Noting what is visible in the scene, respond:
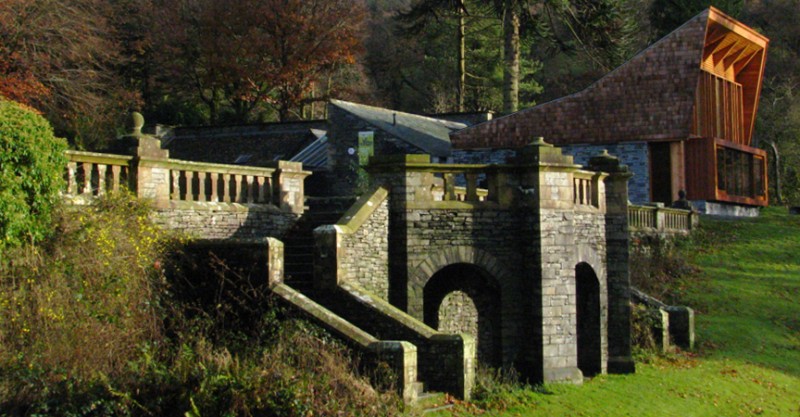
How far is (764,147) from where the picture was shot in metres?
56.8

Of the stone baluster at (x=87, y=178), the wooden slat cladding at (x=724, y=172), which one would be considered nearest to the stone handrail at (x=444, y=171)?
the stone baluster at (x=87, y=178)

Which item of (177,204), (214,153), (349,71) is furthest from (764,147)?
(177,204)

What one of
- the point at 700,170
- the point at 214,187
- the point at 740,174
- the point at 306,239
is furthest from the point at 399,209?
the point at 740,174

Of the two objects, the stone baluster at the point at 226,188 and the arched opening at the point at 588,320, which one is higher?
the stone baluster at the point at 226,188

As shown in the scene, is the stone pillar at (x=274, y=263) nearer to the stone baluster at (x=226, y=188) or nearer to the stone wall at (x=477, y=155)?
the stone baluster at (x=226, y=188)

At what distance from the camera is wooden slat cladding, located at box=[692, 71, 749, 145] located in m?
39.2

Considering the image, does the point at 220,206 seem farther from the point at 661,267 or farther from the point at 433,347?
the point at 661,267

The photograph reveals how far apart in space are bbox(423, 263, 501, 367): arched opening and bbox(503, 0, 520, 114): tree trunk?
19.8m

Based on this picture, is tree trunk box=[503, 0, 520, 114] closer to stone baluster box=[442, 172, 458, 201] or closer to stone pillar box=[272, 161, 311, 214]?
stone pillar box=[272, 161, 311, 214]

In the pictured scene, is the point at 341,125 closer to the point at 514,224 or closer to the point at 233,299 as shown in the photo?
the point at 514,224

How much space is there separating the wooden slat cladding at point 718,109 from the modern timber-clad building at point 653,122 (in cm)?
8

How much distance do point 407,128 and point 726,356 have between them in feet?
55.8

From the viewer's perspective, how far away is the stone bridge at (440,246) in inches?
675

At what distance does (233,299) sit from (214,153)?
27381 mm
